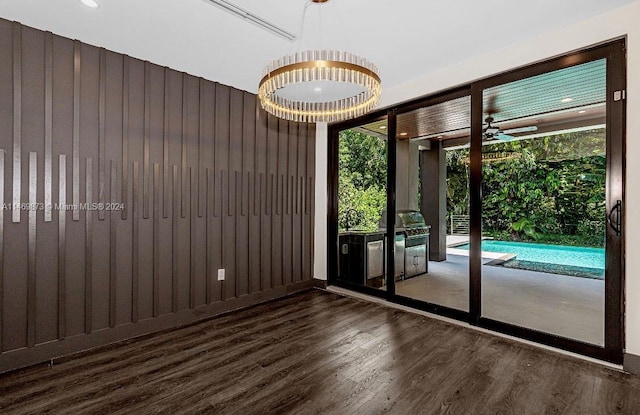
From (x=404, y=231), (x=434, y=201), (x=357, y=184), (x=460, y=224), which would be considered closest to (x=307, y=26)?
(x=357, y=184)

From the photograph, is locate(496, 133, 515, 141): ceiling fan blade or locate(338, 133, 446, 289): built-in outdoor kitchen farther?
locate(338, 133, 446, 289): built-in outdoor kitchen

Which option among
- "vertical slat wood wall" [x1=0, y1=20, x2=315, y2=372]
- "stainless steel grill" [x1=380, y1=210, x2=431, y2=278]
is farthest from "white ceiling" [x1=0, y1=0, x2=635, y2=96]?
"stainless steel grill" [x1=380, y1=210, x2=431, y2=278]

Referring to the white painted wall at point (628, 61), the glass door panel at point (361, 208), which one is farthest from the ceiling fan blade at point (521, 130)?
the glass door panel at point (361, 208)

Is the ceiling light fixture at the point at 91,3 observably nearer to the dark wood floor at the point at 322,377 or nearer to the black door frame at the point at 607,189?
the dark wood floor at the point at 322,377

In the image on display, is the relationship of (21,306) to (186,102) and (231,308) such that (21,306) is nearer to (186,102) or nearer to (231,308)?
(231,308)

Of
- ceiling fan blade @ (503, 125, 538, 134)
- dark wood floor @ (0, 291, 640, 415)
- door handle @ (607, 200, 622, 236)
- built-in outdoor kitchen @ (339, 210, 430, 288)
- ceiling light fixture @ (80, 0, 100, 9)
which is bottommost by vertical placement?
dark wood floor @ (0, 291, 640, 415)

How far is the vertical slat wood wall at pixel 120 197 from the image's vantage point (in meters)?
2.58

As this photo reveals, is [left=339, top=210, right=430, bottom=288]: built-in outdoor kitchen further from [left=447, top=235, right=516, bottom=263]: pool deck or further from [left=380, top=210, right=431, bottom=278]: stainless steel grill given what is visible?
[left=447, top=235, right=516, bottom=263]: pool deck

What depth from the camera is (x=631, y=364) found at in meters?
2.38

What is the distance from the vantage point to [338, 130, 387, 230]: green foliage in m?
4.83

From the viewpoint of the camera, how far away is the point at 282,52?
320cm

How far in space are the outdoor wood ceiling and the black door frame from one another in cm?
9

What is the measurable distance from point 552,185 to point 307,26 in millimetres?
2620

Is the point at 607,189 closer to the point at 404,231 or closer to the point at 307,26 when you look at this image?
the point at 404,231
